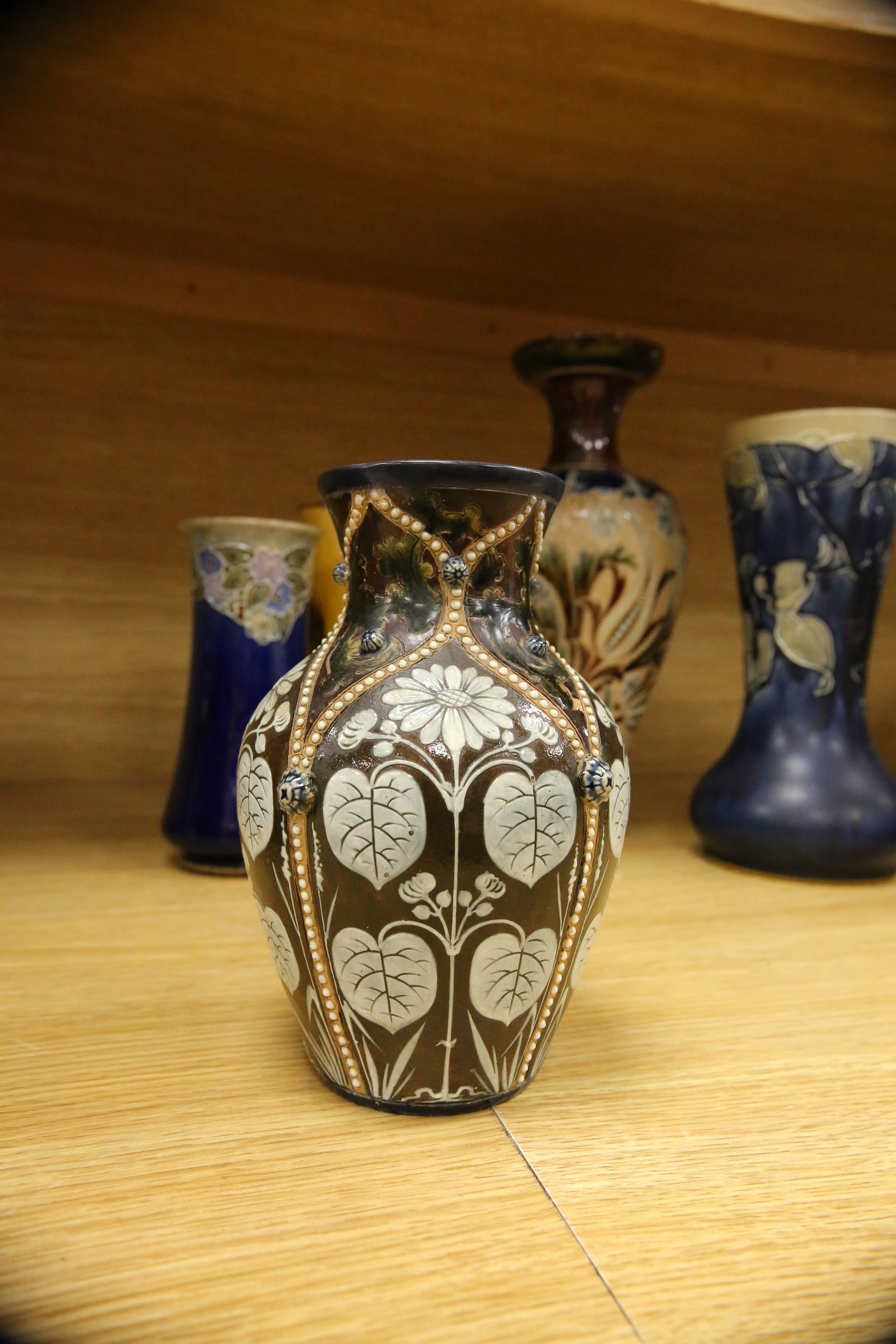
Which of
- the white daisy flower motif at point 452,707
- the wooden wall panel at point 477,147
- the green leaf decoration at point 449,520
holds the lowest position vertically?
the white daisy flower motif at point 452,707

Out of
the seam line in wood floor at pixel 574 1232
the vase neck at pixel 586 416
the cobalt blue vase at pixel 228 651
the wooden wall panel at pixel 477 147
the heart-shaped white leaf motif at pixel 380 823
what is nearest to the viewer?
the seam line in wood floor at pixel 574 1232

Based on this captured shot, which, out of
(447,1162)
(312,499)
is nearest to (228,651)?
(312,499)

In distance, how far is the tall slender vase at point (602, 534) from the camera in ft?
3.08

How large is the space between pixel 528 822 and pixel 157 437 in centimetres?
72

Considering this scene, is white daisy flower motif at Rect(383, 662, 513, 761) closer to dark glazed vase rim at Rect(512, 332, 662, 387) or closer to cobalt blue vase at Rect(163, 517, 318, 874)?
cobalt blue vase at Rect(163, 517, 318, 874)

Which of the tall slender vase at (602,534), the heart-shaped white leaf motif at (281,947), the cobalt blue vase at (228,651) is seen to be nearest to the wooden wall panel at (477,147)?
the tall slender vase at (602,534)

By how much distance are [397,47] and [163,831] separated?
1.92 ft

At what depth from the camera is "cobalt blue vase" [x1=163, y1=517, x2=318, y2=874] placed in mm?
844

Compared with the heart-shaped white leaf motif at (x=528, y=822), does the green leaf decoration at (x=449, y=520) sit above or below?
above

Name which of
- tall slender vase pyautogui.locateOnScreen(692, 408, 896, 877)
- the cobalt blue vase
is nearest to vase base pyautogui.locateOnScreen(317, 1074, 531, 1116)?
the cobalt blue vase

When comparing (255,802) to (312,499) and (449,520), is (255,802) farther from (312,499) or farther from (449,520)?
(312,499)

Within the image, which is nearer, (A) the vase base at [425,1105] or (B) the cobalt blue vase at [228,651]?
(A) the vase base at [425,1105]

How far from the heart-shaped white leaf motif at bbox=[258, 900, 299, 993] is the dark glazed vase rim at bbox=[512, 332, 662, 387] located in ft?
1.95

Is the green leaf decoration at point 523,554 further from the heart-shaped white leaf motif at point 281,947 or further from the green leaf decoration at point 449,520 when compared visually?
the heart-shaped white leaf motif at point 281,947
